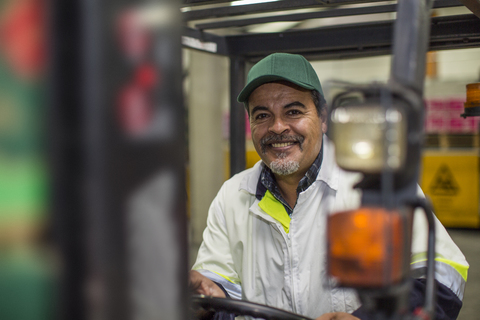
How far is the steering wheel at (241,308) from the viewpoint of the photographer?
51.4 inches

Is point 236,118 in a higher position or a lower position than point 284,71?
lower

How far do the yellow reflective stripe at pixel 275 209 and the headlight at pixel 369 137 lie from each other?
119 cm

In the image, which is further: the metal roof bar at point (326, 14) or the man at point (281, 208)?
the metal roof bar at point (326, 14)

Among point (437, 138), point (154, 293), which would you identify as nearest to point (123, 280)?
point (154, 293)

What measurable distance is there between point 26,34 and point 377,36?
1.80m

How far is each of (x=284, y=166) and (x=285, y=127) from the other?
17 cm

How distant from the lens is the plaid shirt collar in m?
1.82

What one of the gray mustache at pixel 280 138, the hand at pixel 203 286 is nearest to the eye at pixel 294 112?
the gray mustache at pixel 280 138

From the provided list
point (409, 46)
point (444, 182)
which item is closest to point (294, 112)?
point (409, 46)

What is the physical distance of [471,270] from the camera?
15.4ft

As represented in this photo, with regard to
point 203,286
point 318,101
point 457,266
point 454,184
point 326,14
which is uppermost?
point 326,14

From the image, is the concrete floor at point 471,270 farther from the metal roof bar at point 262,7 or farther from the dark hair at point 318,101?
the metal roof bar at point 262,7

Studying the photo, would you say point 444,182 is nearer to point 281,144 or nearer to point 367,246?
point 281,144

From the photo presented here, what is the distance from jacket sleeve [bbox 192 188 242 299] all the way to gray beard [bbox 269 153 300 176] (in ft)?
1.23
